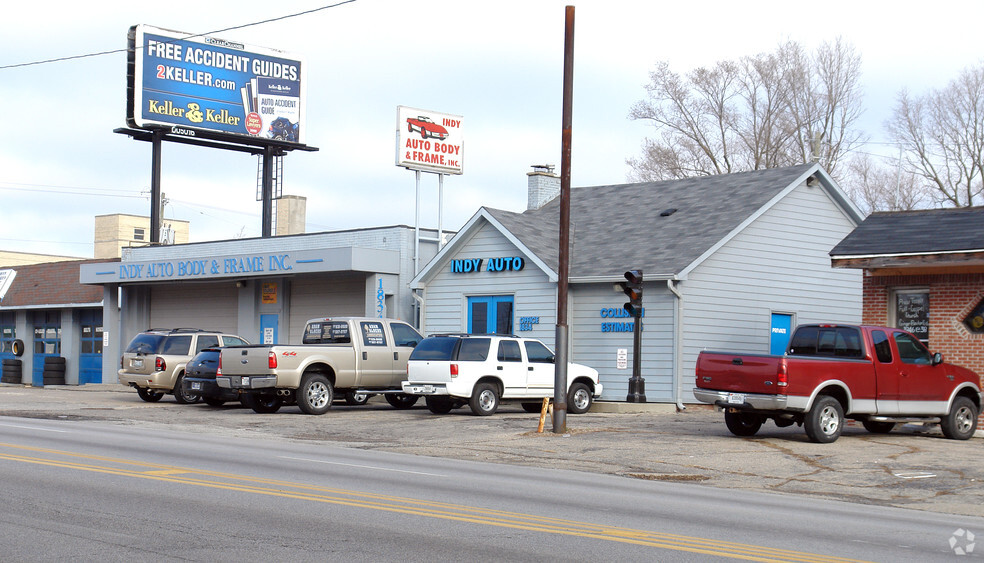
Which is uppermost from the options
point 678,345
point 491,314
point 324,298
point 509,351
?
point 324,298

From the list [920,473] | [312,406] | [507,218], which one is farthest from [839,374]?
[507,218]

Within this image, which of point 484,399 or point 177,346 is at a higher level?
point 177,346

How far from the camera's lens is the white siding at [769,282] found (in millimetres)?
26234

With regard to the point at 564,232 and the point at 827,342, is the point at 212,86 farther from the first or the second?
the point at 827,342

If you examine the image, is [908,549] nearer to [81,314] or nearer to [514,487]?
[514,487]

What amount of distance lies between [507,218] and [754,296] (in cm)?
673

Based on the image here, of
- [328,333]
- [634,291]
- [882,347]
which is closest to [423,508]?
[882,347]

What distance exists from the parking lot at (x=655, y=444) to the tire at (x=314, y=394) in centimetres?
29

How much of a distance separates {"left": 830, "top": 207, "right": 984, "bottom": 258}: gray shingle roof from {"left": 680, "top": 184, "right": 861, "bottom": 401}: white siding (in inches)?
195

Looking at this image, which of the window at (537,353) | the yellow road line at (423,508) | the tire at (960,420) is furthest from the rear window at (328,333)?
the tire at (960,420)

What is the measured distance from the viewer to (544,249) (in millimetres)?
28500

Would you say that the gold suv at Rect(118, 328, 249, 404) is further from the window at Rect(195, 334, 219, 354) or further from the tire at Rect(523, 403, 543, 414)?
the tire at Rect(523, 403, 543, 414)

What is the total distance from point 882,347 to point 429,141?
700 inches

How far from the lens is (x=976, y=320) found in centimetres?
2009
